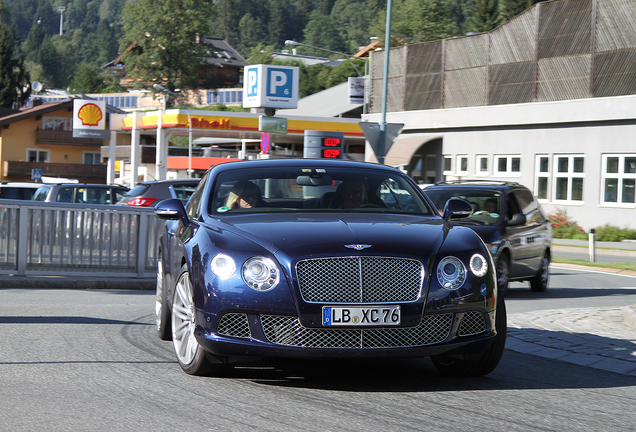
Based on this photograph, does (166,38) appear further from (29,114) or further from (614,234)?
(614,234)

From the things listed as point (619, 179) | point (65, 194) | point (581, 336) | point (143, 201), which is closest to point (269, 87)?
point (619, 179)

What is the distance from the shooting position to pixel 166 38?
95938mm

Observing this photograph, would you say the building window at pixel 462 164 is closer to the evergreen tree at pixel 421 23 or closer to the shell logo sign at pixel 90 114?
the shell logo sign at pixel 90 114

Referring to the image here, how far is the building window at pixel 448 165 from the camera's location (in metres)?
42.5

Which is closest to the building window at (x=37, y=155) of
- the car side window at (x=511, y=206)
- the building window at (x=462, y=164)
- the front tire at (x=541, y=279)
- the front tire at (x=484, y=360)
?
the building window at (x=462, y=164)

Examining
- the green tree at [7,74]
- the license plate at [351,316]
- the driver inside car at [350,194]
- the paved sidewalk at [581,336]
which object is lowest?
the paved sidewalk at [581,336]

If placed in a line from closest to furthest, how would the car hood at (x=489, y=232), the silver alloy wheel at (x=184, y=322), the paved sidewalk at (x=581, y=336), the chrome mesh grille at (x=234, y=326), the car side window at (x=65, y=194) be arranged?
1. the chrome mesh grille at (x=234, y=326)
2. the silver alloy wheel at (x=184, y=322)
3. the paved sidewalk at (x=581, y=336)
4. the car hood at (x=489, y=232)
5. the car side window at (x=65, y=194)

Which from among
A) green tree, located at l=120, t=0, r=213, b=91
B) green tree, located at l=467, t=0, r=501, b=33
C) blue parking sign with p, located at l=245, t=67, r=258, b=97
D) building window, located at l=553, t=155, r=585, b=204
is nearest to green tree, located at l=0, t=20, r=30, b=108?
green tree, located at l=120, t=0, r=213, b=91

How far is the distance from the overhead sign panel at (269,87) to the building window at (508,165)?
12.6 m

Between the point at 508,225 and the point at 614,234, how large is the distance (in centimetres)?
2055

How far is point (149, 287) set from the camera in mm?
13258

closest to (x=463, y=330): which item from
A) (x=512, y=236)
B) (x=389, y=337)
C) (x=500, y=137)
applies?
(x=389, y=337)

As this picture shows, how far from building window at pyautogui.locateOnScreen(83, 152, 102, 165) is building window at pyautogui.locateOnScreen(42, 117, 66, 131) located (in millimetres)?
4909

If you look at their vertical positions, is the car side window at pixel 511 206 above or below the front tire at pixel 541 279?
above
